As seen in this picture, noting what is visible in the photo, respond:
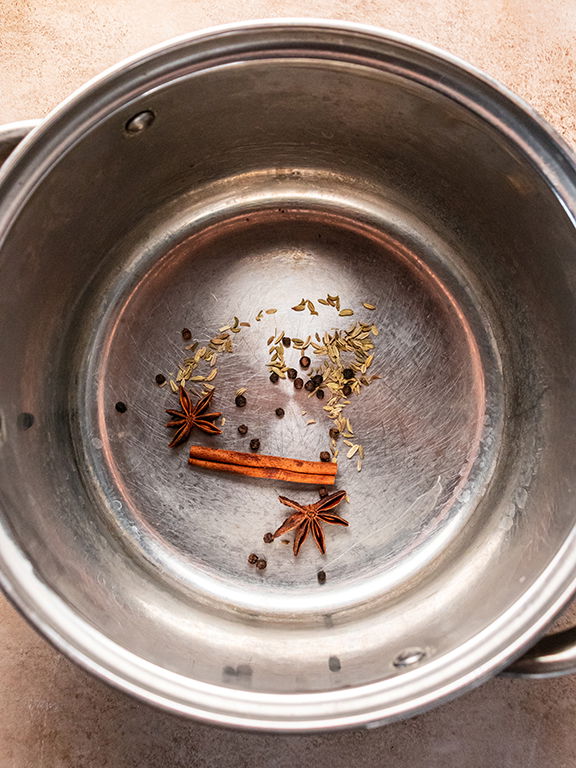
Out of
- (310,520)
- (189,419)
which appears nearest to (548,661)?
(310,520)

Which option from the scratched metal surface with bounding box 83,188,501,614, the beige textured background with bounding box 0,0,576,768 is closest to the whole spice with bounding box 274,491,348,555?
the scratched metal surface with bounding box 83,188,501,614

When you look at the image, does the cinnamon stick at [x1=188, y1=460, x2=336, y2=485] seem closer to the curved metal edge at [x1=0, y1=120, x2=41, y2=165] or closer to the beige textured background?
the beige textured background

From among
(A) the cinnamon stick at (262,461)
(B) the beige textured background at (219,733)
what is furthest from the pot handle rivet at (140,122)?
(B) the beige textured background at (219,733)

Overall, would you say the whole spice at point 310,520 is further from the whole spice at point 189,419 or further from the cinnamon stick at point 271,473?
the whole spice at point 189,419

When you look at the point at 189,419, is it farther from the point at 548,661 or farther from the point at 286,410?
the point at 548,661

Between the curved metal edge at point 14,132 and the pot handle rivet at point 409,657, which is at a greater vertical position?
the curved metal edge at point 14,132

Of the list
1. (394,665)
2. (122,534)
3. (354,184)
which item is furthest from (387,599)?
(354,184)
